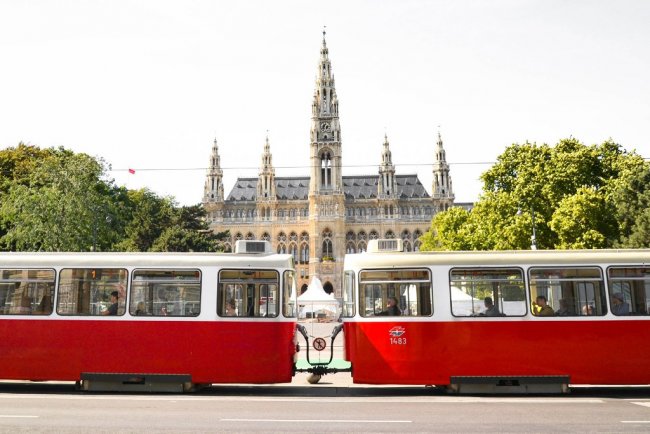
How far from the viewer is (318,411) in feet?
30.0

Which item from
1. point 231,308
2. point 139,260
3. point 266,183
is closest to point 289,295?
point 231,308

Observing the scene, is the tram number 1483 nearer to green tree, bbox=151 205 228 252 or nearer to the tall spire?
green tree, bbox=151 205 228 252

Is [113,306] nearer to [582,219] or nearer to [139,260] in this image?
[139,260]

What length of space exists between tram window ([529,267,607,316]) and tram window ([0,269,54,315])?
→ 9429mm

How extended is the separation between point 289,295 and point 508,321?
4.32 meters

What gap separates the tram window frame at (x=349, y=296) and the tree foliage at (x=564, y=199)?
20.7 m

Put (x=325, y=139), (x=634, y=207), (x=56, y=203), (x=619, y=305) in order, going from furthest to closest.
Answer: (x=325, y=139), (x=56, y=203), (x=634, y=207), (x=619, y=305)

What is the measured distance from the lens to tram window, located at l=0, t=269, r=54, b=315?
11.4 meters

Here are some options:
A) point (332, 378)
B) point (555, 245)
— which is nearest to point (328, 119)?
point (555, 245)

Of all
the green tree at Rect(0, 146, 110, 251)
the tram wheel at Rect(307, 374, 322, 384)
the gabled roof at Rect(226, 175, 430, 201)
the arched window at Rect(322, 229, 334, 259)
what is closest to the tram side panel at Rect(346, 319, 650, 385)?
the tram wheel at Rect(307, 374, 322, 384)

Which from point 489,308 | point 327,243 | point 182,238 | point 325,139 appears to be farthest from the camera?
point 327,243

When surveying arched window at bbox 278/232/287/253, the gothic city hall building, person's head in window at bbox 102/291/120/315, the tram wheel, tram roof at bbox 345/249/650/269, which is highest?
the gothic city hall building

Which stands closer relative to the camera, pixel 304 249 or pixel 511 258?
pixel 511 258

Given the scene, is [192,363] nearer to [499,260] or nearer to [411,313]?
[411,313]
